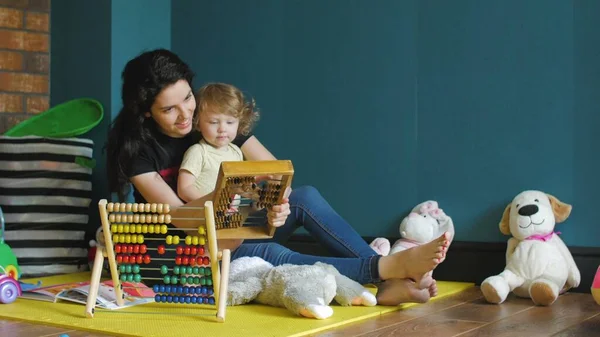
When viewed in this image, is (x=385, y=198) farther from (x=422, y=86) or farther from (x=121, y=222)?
(x=121, y=222)

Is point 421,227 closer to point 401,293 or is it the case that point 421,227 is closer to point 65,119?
point 401,293

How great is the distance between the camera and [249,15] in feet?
12.2

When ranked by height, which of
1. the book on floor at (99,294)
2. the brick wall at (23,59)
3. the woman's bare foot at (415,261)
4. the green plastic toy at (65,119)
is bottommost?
the book on floor at (99,294)

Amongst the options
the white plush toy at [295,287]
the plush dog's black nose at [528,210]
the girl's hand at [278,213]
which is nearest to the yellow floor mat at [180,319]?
the white plush toy at [295,287]

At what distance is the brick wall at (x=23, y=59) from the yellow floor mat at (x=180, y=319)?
55.0 inches

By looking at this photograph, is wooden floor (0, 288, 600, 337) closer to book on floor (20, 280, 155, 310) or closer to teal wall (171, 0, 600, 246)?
book on floor (20, 280, 155, 310)

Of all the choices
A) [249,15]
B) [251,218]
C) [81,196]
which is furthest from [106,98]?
[251,218]

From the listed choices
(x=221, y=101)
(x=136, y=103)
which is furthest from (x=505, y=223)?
(x=136, y=103)

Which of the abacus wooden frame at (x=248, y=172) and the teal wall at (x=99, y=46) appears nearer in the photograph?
the abacus wooden frame at (x=248, y=172)

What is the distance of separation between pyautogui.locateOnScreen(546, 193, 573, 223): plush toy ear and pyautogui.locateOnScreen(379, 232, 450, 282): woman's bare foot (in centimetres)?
77

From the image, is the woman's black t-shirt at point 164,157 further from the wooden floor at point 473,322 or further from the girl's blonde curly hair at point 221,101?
the wooden floor at point 473,322

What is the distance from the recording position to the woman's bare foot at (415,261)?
2.29 meters

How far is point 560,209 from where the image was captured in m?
2.92

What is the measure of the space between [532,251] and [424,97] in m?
0.77
